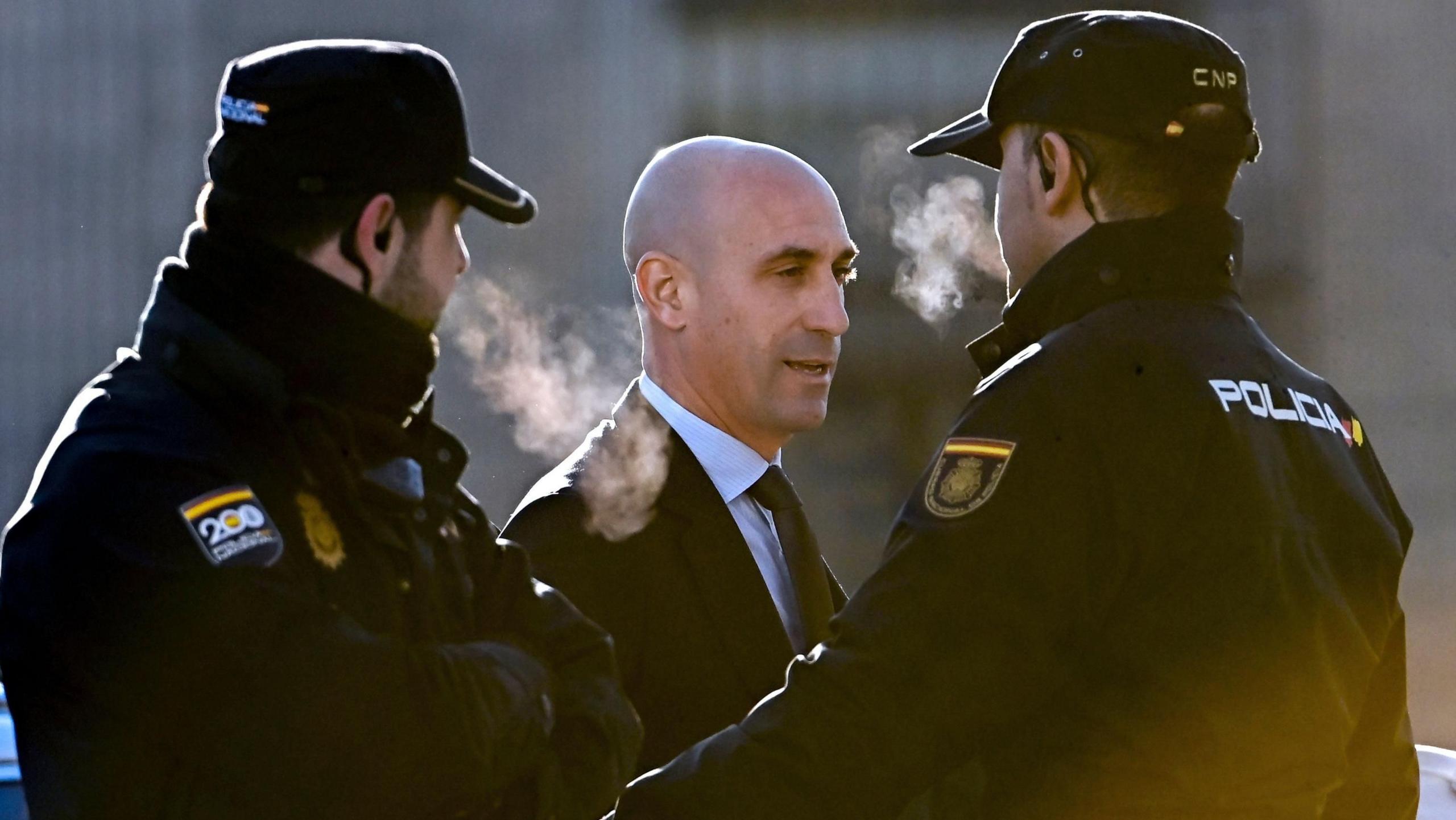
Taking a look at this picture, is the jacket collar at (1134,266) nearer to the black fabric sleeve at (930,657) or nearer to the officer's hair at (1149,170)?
the officer's hair at (1149,170)

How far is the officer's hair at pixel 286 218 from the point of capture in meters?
2.01

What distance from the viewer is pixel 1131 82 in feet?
8.18

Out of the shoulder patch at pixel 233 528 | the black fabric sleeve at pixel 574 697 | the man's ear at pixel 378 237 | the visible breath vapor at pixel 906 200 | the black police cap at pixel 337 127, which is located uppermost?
the black police cap at pixel 337 127

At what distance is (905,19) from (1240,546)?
812 centimetres

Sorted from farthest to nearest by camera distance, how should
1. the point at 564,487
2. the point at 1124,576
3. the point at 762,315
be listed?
1. the point at 762,315
2. the point at 564,487
3. the point at 1124,576

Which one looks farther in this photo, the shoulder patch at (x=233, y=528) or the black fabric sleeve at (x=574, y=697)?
the black fabric sleeve at (x=574, y=697)

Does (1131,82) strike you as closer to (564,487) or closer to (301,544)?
(564,487)

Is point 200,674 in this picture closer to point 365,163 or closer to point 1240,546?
point 365,163

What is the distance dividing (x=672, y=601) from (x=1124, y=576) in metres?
0.87

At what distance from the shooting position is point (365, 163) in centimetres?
204

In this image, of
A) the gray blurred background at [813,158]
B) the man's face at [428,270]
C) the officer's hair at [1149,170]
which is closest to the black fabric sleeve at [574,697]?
the man's face at [428,270]

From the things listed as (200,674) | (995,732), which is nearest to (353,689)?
(200,674)

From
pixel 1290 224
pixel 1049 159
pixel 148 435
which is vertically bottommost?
pixel 1290 224

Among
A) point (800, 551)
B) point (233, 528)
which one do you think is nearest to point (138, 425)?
point (233, 528)
